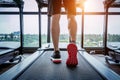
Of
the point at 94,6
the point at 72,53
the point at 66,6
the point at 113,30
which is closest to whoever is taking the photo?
the point at 72,53

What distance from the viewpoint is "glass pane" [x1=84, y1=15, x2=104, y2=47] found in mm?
5172

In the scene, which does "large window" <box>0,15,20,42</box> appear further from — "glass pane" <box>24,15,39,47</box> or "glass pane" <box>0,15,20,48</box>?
"glass pane" <box>24,15,39,47</box>

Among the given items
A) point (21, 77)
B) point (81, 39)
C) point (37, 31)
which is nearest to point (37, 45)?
point (37, 31)

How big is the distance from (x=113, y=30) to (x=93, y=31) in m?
0.57

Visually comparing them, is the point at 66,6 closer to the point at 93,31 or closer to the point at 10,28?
the point at 93,31

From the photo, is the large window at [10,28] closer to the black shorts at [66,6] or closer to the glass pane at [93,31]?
the glass pane at [93,31]

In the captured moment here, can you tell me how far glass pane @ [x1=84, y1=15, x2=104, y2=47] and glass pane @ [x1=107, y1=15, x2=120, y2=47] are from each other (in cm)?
24

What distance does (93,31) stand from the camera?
17.2ft

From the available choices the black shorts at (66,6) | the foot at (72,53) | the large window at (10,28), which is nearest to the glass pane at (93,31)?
the large window at (10,28)

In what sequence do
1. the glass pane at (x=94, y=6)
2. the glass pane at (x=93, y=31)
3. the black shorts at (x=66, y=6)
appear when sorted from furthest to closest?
the glass pane at (x=93, y=31), the glass pane at (x=94, y=6), the black shorts at (x=66, y=6)

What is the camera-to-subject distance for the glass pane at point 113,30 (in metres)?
5.14

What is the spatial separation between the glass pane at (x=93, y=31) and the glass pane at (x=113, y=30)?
0.24 meters

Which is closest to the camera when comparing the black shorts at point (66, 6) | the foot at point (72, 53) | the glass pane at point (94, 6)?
the foot at point (72, 53)

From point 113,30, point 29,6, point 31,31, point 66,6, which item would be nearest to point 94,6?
point 113,30
